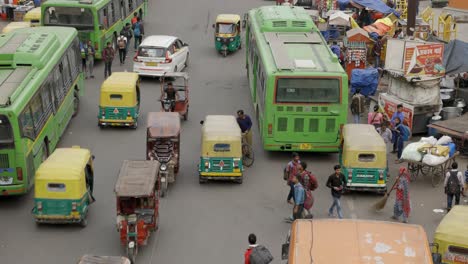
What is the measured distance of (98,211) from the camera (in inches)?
788

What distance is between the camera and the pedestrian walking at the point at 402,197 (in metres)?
18.8

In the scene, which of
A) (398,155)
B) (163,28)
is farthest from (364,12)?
(398,155)

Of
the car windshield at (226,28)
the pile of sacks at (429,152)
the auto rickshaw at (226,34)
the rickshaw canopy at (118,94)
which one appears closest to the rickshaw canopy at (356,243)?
the pile of sacks at (429,152)

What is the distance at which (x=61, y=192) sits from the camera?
1823cm

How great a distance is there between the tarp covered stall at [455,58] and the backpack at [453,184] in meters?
9.67

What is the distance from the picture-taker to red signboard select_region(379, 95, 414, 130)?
84.1ft

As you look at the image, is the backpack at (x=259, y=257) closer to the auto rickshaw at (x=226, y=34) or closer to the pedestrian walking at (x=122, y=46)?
the pedestrian walking at (x=122, y=46)

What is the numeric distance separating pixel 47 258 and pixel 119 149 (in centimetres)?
762

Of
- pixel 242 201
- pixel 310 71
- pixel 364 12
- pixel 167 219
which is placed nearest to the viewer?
pixel 167 219

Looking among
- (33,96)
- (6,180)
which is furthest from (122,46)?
(6,180)

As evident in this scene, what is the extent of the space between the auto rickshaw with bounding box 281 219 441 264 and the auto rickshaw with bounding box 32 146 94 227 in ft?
23.5

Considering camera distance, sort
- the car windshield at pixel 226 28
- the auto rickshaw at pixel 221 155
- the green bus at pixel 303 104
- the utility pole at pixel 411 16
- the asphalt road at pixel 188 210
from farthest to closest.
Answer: the car windshield at pixel 226 28 < the utility pole at pixel 411 16 < the green bus at pixel 303 104 < the auto rickshaw at pixel 221 155 < the asphalt road at pixel 188 210

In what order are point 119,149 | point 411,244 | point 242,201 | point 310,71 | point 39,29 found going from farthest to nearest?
1. point 39,29
2. point 119,149
3. point 310,71
4. point 242,201
5. point 411,244

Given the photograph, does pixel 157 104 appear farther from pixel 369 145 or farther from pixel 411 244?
pixel 411 244
